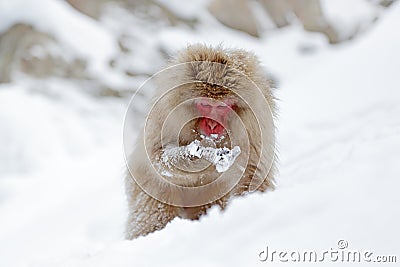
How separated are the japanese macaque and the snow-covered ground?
209 millimetres

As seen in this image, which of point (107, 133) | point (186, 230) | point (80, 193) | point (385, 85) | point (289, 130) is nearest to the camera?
point (186, 230)

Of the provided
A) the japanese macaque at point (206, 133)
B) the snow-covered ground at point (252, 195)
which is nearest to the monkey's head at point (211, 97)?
the japanese macaque at point (206, 133)

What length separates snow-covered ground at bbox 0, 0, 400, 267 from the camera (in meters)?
1.29

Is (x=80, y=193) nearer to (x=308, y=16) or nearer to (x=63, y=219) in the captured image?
(x=63, y=219)

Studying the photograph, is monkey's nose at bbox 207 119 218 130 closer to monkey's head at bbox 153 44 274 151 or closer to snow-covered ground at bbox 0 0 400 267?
monkey's head at bbox 153 44 274 151

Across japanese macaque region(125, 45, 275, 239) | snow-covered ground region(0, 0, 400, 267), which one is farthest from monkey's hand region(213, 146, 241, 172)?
snow-covered ground region(0, 0, 400, 267)

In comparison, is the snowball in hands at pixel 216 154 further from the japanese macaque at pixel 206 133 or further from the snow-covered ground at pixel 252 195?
the snow-covered ground at pixel 252 195

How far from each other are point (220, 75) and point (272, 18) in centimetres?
690

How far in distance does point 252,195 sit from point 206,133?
367mm

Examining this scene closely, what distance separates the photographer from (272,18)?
862 centimetres

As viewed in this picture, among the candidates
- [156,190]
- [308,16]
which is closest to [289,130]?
[156,190]

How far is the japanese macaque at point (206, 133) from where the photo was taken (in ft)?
6.53

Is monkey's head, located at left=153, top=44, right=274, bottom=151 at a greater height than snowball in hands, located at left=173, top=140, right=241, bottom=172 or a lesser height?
greater

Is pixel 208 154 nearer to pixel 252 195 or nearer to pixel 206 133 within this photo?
pixel 206 133
